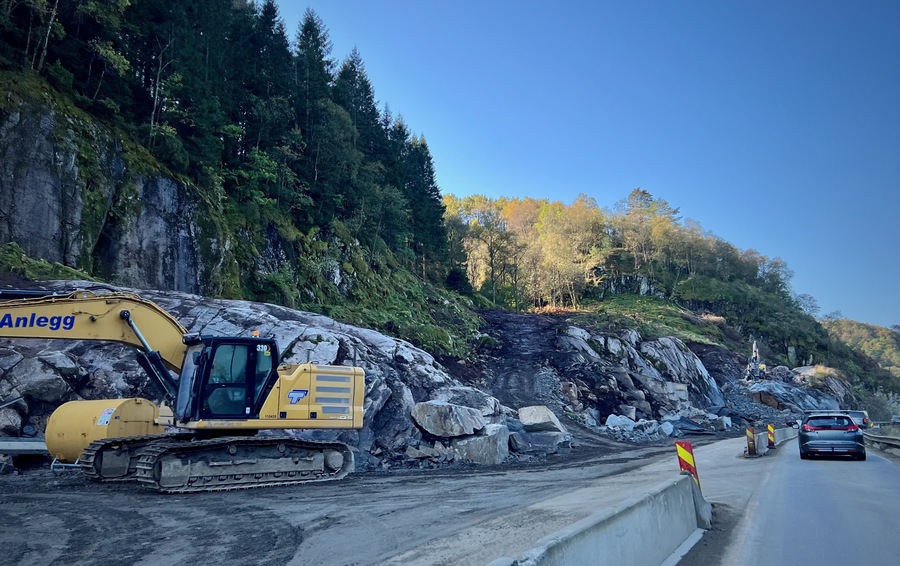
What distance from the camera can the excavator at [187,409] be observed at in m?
10.7

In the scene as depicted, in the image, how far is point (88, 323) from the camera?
11086 mm

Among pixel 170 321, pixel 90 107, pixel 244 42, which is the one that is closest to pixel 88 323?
pixel 170 321

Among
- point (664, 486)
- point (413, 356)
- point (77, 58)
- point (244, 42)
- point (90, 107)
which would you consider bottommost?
point (664, 486)

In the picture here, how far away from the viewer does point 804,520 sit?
8234 mm

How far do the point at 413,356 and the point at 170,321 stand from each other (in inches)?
403

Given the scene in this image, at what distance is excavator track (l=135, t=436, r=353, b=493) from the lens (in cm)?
1050

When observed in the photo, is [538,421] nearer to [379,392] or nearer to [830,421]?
[379,392]

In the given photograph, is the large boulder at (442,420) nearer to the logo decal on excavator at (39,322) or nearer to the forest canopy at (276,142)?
the logo decal on excavator at (39,322)

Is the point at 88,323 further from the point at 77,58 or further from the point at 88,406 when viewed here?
the point at 77,58

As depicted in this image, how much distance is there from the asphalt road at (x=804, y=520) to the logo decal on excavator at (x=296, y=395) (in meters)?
8.18

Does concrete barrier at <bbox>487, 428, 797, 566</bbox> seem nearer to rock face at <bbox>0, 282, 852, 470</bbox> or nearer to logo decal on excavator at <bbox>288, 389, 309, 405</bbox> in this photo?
logo decal on excavator at <bbox>288, 389, 309, 405</bbox>

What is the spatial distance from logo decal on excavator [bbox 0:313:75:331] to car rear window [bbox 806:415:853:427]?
67.3 ft

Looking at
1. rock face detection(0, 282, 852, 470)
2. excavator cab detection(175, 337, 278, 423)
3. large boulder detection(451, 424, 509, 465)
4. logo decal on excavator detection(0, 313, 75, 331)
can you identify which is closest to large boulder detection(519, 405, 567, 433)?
rock face detection(0, 282, 852, 470)

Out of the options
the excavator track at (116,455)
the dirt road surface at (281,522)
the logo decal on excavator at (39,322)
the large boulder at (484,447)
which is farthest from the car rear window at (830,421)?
the logo decal on excavator at (39,322)
